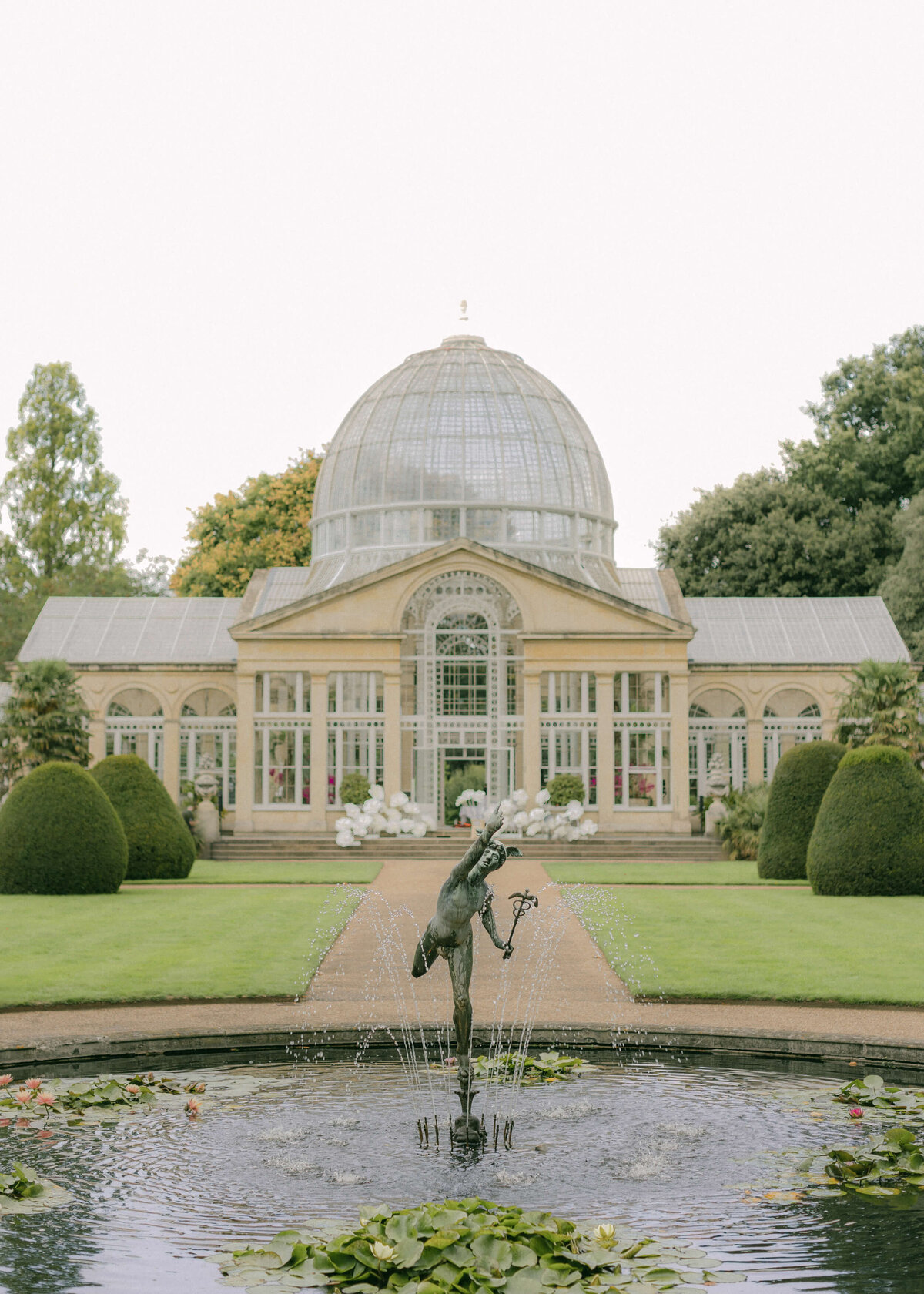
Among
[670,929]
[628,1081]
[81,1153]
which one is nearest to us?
[81,1153]

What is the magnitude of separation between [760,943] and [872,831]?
25.2 ft

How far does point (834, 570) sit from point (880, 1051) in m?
44.3

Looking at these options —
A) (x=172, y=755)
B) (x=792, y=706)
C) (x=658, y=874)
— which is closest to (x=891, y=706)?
(x=658, y=874)

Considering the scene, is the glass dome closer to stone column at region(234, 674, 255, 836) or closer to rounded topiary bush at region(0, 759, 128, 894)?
stone column at region(234, 674, 255, 836)

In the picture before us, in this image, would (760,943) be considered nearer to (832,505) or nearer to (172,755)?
(172,755)

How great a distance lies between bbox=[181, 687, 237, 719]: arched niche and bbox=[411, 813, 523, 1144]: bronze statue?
3421cm

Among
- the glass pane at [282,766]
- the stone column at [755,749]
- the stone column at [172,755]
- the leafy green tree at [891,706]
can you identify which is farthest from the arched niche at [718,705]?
the stone column at [172,755]

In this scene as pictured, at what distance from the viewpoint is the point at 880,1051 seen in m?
11.4

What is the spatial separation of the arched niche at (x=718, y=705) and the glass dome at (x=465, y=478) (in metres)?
4.60

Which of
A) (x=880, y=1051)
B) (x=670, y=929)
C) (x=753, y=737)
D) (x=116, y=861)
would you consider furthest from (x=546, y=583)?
(x=880, y=1051)

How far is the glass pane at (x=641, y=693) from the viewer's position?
131 ft

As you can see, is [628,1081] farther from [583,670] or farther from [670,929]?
[583,670]

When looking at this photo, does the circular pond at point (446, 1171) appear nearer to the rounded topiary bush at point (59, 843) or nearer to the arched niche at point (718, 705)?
the rounded topiary bush at point (59, 843)

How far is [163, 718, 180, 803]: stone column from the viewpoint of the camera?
4056cm
